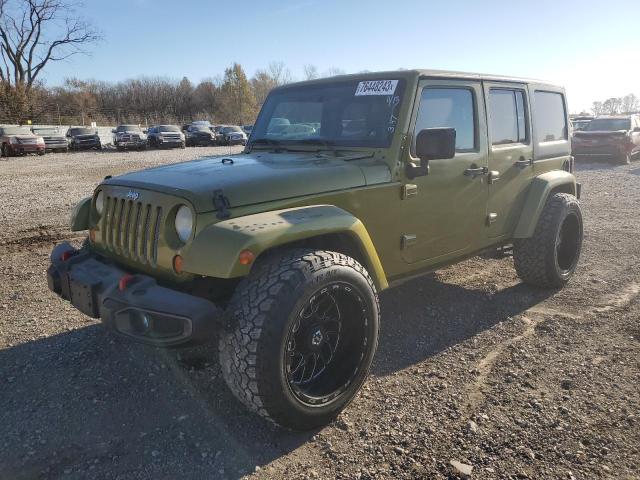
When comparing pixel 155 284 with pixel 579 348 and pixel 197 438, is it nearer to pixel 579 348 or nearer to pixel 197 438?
pixel 197 438

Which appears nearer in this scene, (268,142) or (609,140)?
(268,142)

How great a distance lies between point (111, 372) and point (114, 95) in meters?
70.1

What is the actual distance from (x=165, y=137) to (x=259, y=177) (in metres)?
28.0

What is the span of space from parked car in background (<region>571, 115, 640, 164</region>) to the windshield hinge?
1721 centimetres

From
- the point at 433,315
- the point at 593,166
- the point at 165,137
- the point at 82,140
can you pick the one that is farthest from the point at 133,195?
the point at 82,140

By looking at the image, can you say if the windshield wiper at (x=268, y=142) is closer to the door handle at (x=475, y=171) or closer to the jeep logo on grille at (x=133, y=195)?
the jeep logo on grille at (x=133, y=195)

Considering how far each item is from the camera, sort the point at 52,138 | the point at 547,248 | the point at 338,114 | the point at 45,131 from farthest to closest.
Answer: the point at 45,131 < the point at 52,138 < the point at 547,248 < the point at 338,114

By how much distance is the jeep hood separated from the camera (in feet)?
9.04

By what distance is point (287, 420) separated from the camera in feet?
8.57

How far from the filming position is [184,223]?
272 centimetres

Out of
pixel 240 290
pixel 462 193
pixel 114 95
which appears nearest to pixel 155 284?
pixel 240 290

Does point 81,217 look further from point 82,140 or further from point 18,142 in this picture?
point 82,140

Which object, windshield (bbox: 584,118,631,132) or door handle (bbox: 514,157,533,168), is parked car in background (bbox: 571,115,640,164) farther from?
door handle (bbox: 514,157,533,168)

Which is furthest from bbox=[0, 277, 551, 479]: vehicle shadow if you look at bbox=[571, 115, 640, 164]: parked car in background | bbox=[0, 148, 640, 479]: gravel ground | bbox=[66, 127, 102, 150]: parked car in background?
bbox=[66, 127, 102, 150]: parked car in background
